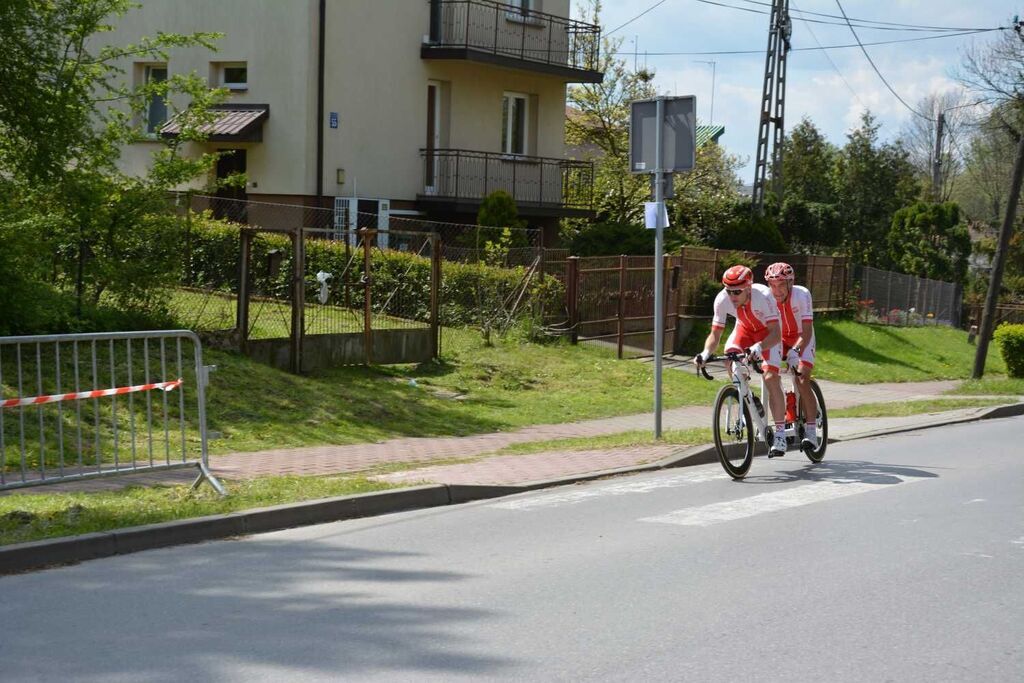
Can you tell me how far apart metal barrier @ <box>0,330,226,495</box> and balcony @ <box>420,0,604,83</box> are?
15015mm

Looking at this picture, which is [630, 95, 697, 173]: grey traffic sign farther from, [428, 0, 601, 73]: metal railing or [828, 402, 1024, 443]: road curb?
[428, 0, 601, 73]: metal railing

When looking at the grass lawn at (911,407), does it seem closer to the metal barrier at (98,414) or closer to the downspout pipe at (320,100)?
the metal barrier at (98,414)

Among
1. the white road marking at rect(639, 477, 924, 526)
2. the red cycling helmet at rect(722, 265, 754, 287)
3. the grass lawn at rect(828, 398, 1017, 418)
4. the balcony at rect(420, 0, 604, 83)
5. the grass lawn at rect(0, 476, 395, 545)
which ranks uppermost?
the balcony at rect(420, 0, 604, 83)

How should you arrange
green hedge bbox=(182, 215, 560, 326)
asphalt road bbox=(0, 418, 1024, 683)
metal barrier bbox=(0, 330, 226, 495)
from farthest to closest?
green hedge bbox=(182, 215, 560, 326) < metal barrier bbox=(0, 330, 226, 495) < asphalt road bbox=(0, 418, 1024, 683)

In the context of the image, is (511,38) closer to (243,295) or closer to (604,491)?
(243,295)

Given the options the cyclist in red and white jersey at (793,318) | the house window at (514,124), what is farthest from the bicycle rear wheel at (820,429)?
the house window at (514,124)

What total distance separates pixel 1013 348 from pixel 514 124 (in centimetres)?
1320

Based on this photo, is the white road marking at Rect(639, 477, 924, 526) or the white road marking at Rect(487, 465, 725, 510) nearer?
the white road marking at Rect(639, 477, 924, 526)

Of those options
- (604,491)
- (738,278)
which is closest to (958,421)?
(738,278)

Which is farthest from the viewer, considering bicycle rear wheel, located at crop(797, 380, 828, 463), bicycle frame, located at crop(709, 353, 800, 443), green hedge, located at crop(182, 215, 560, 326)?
green hedge, located at crop(182, 215, 560, 326)

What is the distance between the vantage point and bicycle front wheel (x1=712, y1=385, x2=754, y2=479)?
10.5 meters

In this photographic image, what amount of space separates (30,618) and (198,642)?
0.99 m

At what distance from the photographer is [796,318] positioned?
10.9 m

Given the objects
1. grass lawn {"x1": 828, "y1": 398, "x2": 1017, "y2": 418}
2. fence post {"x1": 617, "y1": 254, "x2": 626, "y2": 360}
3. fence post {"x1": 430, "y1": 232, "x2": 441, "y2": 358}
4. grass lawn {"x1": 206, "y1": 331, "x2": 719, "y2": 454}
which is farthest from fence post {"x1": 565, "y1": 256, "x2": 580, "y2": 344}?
grass lawn {"x1": 828, "y1": 398, "x2": 1017, "y2": 418}
